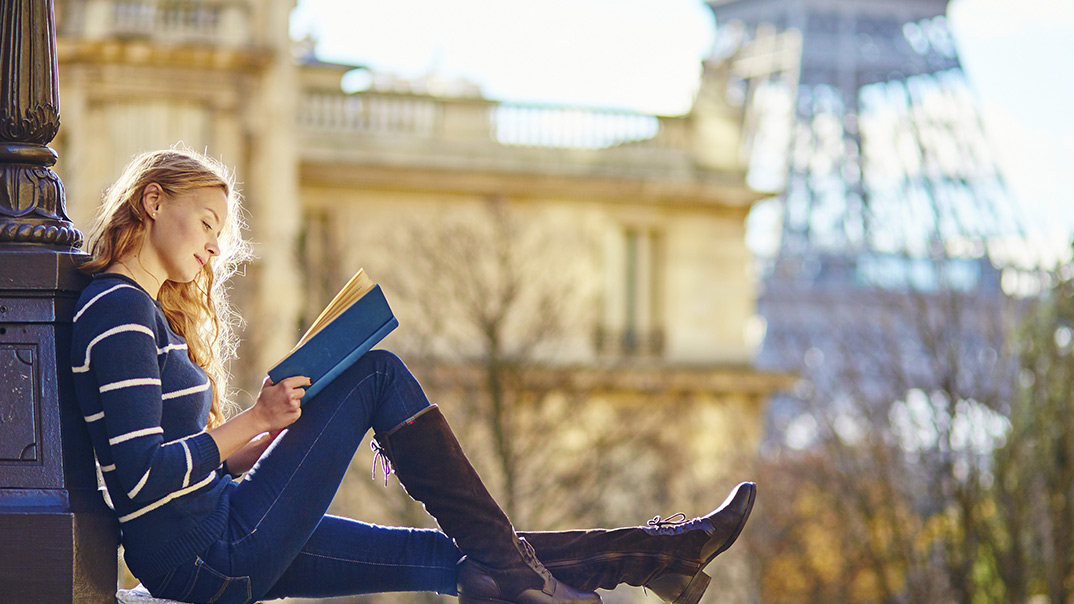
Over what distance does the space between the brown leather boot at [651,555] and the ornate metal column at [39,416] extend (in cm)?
131

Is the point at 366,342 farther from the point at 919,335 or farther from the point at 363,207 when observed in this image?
the point at 363,207

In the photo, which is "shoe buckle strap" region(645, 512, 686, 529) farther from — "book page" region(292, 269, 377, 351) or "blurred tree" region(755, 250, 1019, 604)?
"blurred tree" region(755, 250, 1019, 604)

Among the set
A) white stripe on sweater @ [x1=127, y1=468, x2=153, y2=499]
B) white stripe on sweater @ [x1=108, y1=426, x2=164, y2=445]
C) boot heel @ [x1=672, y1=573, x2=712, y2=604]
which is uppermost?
white stripe on sweater @ [x1=108, y1=426, x2=164, y2=445]

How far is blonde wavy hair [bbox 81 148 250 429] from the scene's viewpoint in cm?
369

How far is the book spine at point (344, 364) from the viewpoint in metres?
3.76

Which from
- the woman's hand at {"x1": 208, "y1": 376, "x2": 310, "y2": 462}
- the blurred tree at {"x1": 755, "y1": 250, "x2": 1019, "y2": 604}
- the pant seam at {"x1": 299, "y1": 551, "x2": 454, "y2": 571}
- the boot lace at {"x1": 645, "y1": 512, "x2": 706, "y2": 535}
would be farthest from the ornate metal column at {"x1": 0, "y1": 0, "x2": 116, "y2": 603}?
the blurred tree at {"x1": 755, "y1": 250, "x2": 1019, "y2": 604}

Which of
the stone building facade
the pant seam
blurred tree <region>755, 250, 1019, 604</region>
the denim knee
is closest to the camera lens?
the denim knee

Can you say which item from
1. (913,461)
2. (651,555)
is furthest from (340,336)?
(913,461)

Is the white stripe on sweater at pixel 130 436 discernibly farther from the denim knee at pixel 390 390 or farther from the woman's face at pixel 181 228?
the denim knee at pixel 390 390

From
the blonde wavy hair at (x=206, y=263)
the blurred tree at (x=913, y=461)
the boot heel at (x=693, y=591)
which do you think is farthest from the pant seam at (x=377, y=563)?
the blurred tree at (x=913, y=461)

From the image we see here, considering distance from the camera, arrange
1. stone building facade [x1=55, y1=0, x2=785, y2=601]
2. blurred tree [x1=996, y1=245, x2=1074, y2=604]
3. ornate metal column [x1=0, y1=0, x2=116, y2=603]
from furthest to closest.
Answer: stone building facade [x1=55, y1=0, x2=785, y2=601], blurred tree [x1=996, y1=245, x2=1074, y2=604], ornate metal column [x1=0, y1=0, x2=116, y2=603]

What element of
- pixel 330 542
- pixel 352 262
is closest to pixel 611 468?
pixel 352 262

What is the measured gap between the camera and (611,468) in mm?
18797

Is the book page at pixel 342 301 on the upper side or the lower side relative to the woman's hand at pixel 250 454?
upper
